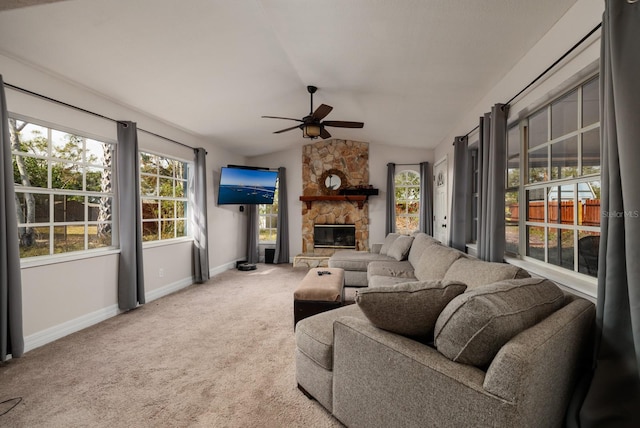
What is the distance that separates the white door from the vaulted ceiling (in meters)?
1.56

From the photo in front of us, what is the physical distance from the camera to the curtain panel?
3.82 metres

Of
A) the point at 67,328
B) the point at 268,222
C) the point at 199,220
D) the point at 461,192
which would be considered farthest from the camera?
the point at 268,222

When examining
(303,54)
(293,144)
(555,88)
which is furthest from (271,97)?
(555,88)

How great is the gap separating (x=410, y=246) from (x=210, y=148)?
Result: 3.97 meters

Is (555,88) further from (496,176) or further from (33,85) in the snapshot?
(33,85)

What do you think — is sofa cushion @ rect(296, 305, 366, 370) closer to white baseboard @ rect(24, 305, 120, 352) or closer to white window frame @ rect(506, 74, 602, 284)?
white window frame @ rect(506, 74, 602, 284)

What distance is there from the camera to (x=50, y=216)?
9.38 feet

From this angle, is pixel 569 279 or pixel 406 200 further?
pixel 406 200

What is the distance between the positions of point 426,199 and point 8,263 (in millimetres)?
6011

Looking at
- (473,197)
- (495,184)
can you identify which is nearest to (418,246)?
(473,197)

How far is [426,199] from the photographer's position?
6020mm

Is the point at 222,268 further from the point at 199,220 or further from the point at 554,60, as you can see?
the point at 554,60

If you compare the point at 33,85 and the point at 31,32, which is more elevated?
the point at 31,32

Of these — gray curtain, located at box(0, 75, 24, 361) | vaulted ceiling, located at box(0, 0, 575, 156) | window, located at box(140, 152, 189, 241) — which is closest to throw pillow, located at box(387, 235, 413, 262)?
vaulted ceiling, located at box(0, 0, 575, 156)
